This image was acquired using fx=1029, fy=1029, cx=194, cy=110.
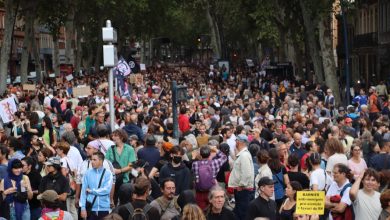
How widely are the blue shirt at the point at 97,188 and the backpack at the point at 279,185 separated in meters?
2.22

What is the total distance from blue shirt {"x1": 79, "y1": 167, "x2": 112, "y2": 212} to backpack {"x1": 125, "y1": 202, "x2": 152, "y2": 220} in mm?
2244

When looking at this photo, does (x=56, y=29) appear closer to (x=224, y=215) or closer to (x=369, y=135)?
(x=369, y=135)

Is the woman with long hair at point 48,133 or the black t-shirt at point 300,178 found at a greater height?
the woman with long hair at point 48,133

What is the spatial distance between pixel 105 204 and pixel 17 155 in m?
2.71

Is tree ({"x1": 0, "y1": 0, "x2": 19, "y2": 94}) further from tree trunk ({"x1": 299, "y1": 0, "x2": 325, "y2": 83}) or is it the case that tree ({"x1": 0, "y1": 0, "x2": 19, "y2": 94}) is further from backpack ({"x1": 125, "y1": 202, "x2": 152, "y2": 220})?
backpack ({"x1": 125, "y1": 202, "x2": 152, "y2": 220})

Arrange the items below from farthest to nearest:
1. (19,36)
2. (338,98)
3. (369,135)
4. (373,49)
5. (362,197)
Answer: (19,36) → (373,49) → (338,98) → (369,135) → (362,197)

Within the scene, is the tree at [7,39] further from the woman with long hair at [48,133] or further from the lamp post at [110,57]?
the lamp post at [110,57]

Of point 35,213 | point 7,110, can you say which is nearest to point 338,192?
point 35,213

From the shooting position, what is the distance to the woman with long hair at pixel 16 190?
1325cm

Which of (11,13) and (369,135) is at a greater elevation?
(11,13)

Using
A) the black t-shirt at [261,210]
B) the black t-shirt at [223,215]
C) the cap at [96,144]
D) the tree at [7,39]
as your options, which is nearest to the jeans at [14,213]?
the cap at [96,144]

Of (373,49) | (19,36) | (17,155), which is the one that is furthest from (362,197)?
(19,36)

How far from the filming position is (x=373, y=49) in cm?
6675

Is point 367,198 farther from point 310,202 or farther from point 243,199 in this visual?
point 243,199
